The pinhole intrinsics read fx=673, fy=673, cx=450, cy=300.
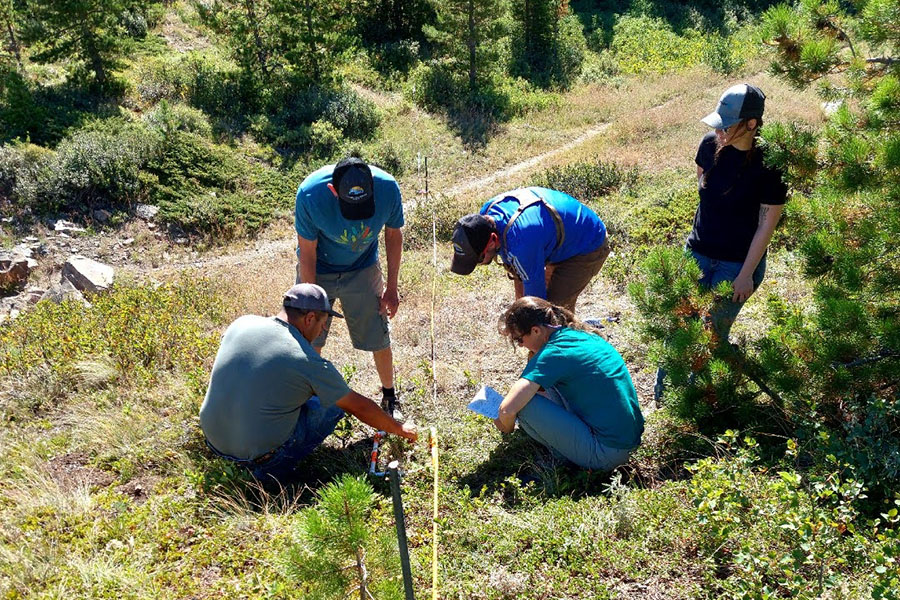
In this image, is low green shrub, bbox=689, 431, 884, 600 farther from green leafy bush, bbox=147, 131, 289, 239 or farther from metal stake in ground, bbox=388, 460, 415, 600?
green leafy bush, bbox=147, 131, 289, 239

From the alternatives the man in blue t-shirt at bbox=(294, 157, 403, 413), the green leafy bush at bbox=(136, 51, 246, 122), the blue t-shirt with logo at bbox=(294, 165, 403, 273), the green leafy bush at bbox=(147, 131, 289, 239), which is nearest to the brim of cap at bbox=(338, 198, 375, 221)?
the man in blue t-shirt at bbox=(294, 157, 403, 413)

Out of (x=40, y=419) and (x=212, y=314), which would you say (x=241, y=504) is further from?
(x=212, y=314)

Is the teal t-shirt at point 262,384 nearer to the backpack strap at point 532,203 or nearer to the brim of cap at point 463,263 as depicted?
the brim of cap at point 463,263

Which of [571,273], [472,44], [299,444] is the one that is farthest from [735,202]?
[472,44]

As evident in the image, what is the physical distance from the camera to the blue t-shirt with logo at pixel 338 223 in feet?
13.7

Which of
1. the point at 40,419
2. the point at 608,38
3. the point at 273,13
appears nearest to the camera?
the point at 40,419

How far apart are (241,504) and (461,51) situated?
16.8 meters

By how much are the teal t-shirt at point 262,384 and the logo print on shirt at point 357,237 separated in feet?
2.76

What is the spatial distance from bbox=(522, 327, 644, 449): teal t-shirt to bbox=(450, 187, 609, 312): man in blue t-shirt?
15.7 inches

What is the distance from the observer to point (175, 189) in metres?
12.2

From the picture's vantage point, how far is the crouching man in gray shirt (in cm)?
362

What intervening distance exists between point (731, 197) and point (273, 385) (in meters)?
2.77

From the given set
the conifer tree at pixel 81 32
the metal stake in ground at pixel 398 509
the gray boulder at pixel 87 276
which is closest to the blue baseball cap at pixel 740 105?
the metal stake in ground at pixel 398 509

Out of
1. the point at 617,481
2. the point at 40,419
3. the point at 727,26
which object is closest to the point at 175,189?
the point at 40,419
